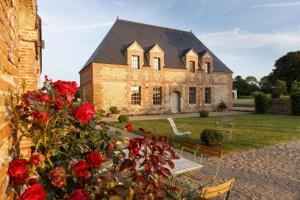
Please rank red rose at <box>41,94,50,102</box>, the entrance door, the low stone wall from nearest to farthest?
Answer: red rose at <box>41,94,50,102</box>, the low stone wall, the entrance door

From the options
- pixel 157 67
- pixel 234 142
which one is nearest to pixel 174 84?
pixel 157 67

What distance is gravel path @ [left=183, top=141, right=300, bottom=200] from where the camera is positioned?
16.1 ft

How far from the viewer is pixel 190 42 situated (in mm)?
27625

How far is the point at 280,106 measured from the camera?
24.4 meters

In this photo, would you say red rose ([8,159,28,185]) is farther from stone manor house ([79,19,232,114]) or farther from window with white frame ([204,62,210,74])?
window with white frame ([204,62,210,74])

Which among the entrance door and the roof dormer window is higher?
the roof dormer window

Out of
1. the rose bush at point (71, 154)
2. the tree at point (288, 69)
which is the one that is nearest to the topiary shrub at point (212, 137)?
the rose bush at point (71, 154)

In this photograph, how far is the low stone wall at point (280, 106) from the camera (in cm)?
2380

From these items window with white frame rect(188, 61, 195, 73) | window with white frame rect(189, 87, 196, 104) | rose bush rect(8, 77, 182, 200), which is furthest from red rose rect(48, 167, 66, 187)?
window with white frame rect(188, 61, 195, 73)

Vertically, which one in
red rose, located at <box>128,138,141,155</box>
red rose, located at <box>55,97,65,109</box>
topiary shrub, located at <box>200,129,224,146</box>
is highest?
red rose, located at <box>55,97,65,109</box>

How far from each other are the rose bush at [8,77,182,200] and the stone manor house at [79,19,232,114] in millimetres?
16697

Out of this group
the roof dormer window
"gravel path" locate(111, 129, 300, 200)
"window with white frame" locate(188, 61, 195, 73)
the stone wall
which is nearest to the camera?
"gravel path" locate(111, 129, 300, 200)

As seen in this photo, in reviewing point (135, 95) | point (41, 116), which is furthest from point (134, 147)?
point (135, 95)

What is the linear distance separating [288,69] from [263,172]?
50.8 meters
